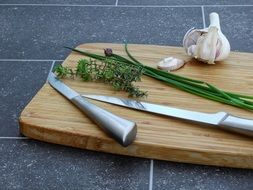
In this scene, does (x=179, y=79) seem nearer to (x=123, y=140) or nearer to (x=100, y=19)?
(x=123, y=140)

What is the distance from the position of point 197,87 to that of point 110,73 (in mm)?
150

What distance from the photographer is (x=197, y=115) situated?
0.80 meters

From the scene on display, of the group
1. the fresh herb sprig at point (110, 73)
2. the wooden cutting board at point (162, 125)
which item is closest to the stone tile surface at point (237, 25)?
the wooden cutting board at point (162, 125)

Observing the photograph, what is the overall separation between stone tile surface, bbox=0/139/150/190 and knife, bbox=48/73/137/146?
0.04 metres

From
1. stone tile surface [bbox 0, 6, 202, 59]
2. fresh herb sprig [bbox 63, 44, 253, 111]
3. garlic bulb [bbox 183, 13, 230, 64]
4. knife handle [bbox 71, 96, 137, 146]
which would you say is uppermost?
garlic bulb [bbox 183, 13, 230, 64]

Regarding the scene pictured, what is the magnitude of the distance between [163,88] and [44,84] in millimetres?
217

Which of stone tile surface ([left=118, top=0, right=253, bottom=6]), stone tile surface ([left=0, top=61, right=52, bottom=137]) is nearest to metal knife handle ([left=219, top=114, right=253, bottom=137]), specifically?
stone tile surface ([left=0, top=61, right=52, bottom=137])

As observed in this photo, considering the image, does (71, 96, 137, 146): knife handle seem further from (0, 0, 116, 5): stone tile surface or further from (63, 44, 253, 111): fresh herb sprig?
(0, 0, 116, 5): stone tile surface

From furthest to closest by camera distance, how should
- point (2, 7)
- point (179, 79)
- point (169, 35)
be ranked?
point (2, 7)
point (169, 35)
point (179, 79)

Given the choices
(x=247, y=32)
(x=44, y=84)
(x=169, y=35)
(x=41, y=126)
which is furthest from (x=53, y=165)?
(x=247, y=32)

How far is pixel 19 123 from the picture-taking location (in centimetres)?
83

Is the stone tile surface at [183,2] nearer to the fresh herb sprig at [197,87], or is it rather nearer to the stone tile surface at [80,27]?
the stone tile surface at [80,27]

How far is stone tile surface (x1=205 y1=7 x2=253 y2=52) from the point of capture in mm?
1130

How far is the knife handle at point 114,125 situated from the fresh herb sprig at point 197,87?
0.16m
